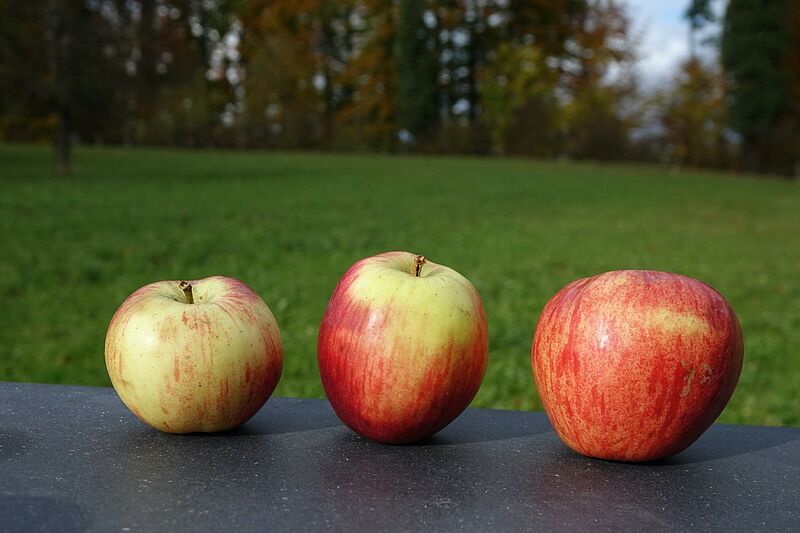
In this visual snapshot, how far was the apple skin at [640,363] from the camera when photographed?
49.0 inches

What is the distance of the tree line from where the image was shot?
29625 mm

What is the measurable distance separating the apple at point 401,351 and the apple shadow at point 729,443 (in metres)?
0.33

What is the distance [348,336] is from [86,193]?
1313 centimetres

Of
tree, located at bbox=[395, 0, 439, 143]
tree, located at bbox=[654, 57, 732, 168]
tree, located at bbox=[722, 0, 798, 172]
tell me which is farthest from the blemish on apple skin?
tree, located at bbox=[395, 0, 439, 143]

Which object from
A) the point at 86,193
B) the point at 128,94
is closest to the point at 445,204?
the point at 86,193

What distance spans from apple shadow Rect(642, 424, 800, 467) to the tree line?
2265 cm

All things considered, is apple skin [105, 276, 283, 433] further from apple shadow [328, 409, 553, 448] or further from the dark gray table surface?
apple shadow [328, 409, 553, 448]

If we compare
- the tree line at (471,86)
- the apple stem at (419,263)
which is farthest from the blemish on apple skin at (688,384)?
the tree line at (471,86)

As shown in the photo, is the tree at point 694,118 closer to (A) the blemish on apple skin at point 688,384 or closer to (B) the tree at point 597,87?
(B) the tree at point 597,87

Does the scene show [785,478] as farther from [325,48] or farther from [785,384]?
[325,48]

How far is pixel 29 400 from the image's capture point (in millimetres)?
1483

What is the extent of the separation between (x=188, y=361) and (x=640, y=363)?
674 mm

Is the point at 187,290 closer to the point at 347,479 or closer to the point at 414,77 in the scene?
the point at 347,479

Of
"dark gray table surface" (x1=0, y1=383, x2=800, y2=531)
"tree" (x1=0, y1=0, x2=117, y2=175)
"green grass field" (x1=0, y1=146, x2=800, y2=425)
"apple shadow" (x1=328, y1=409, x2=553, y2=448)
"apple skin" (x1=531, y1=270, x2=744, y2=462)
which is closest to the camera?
"dark gray table surface" (x1=0, y1=383, x2=800, y2=531)
